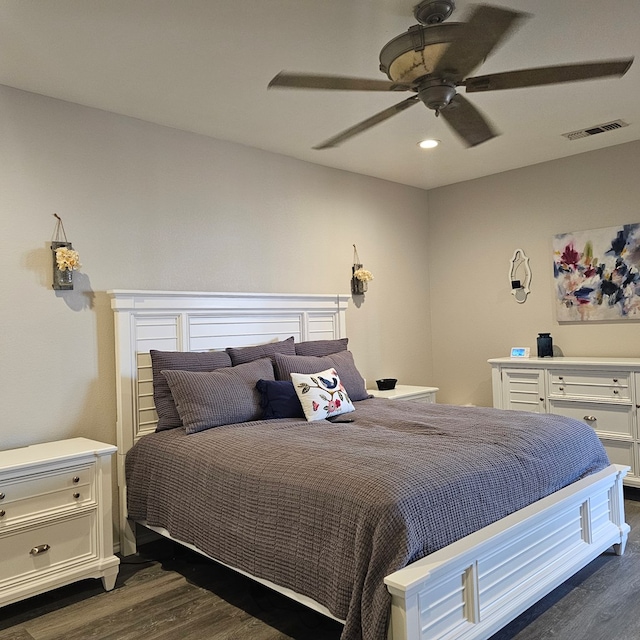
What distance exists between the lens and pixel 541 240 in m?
→ 4.82

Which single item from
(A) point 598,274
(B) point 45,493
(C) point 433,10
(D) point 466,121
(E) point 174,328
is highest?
(C) point 433,10

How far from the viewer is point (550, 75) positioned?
7.28ft

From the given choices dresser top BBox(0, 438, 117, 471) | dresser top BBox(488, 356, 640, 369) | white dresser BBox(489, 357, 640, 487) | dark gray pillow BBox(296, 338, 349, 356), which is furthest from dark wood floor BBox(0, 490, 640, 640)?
dark gray pillow BBox(296, 338, 349, 356)

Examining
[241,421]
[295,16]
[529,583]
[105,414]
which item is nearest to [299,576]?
[529,583]

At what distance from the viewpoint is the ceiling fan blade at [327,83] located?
2182 millimetres

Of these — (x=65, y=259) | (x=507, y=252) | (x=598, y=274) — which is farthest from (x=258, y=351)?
(x=598, y=274)

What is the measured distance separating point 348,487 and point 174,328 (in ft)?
6.19

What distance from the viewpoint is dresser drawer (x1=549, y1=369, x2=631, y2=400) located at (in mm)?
3945

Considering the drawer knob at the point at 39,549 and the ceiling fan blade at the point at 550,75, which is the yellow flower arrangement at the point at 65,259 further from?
the ceiling fan blade at the point at 550,75

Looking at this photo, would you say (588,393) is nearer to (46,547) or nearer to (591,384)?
(591,384)

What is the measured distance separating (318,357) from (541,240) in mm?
2267

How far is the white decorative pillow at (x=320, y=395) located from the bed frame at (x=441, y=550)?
686 millimetres

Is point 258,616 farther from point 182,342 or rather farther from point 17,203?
point 17,203

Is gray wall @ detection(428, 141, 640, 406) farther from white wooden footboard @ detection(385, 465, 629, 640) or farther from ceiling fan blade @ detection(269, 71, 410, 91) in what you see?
ceiling fan blade @ detection(269, 71, 410, 91)
